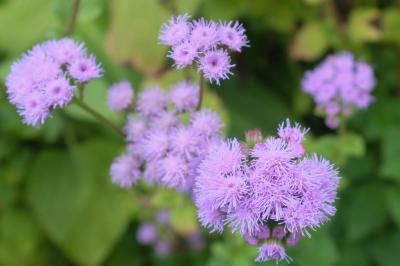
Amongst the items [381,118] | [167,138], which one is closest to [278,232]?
[167,138]

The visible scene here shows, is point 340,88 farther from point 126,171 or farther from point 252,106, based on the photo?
point 126,171

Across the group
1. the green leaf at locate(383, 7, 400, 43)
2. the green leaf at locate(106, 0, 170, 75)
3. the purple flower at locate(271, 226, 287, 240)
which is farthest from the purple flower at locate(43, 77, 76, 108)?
the green leaf at locate(383, 7, 400, 43)

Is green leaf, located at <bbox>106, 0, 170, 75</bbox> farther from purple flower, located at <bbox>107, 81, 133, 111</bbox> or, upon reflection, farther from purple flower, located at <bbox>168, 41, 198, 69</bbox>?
purple flower, located at <bbox>168, 41, 198, 69</bbox>

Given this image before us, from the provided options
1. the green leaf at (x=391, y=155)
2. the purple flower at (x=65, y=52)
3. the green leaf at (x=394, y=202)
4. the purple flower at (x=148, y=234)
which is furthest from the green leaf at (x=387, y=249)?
the purple flower at (x=65, y=52)

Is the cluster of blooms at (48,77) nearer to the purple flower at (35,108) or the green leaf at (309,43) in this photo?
the purple flower at (35,108)

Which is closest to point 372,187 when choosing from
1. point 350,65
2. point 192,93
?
point 350,65

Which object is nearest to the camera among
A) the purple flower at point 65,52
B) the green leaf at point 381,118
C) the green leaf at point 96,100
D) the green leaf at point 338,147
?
the purple flower at point 65,52
